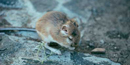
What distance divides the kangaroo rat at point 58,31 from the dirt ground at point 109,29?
0.66m

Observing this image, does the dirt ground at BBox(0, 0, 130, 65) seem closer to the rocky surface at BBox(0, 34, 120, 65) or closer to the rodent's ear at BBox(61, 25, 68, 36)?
the rocky surface at BBox(0, 34, 120, 65)

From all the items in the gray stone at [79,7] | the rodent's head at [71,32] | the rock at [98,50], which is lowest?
the rock at [98,50]

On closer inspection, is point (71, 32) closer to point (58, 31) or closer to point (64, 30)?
point (64, 30)

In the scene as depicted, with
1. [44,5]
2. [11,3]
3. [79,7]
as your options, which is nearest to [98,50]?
[79,7]

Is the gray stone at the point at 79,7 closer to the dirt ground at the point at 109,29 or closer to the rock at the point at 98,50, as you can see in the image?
the dirt ground at the point at 109,29

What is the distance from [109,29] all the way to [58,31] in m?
1.99

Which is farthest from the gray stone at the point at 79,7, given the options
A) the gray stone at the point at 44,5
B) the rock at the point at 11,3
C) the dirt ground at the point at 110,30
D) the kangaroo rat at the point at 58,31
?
the kangaroo rat at the point at 58,31

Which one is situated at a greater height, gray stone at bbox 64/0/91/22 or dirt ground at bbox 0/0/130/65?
gray stone at bbox 64/0/91/22

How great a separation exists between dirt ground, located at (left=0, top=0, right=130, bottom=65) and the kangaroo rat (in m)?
0.66

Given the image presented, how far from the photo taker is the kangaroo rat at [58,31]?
11.6 feet

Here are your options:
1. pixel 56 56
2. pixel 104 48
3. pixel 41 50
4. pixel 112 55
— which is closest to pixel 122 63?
pixel 112 55

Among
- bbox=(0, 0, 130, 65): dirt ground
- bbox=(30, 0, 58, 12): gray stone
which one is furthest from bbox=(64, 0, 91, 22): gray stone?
bbox=(30, 0, 58, 12): gray stone

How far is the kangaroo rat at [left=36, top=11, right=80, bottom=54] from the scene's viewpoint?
354cm

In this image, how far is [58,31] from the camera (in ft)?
12.4
